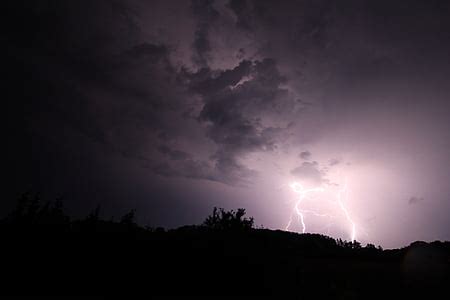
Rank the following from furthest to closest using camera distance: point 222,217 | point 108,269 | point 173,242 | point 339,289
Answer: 1. point 222,217
2. point 173,242
3. point 108,269
4. point 339,289

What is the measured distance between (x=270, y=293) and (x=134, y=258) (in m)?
7.75

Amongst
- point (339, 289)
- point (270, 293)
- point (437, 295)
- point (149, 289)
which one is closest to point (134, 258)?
point (149, 289)

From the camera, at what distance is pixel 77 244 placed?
54.7 feet

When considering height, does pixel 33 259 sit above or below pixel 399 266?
below

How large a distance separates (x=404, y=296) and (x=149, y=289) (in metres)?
12.7

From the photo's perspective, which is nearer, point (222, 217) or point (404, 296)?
point (404, 296)

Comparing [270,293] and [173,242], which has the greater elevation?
[173,242]

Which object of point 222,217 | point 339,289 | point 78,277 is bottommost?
point 78,277

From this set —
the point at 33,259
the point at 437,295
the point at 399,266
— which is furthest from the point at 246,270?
the point at 33,259

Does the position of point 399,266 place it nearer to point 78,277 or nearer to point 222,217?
point 222,217

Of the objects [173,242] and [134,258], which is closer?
[134,258]

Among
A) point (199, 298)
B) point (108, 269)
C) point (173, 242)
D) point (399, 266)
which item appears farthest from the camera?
point (399, 266)

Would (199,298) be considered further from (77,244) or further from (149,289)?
(77,244)

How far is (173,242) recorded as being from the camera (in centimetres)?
1526
